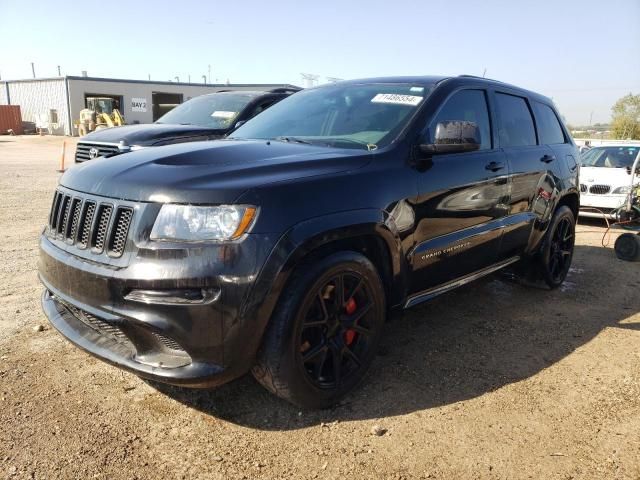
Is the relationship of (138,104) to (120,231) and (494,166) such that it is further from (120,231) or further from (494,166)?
(120,231)

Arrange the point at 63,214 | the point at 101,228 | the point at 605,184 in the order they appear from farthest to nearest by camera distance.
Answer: the point at 605,184 → the point at 63,214 → the point at 101,228

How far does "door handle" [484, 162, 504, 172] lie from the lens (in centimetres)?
380

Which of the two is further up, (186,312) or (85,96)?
(85,96)

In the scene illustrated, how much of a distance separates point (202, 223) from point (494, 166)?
246 centimetres

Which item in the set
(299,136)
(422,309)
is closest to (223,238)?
(299,136)

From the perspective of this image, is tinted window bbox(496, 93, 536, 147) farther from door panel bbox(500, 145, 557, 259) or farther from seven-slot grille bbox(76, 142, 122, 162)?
seven-slot grille bbox(76, 142, 122, 162)

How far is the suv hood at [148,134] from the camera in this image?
22.1 ft

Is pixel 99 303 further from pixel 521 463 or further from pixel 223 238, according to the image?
pixel 521 463

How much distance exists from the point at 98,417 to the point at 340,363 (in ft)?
4.32

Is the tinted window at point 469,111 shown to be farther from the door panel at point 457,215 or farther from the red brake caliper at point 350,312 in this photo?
the red brake caliper at point 350,312

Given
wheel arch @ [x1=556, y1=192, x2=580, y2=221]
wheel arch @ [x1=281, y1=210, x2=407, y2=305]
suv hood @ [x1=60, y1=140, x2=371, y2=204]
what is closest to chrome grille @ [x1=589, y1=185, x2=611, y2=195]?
wheel arch @ [x1=556, y1=192, x2=580, y2=221]

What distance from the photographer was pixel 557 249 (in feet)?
17.0

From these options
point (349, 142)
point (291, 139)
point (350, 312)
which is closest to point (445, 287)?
point (350, 312)

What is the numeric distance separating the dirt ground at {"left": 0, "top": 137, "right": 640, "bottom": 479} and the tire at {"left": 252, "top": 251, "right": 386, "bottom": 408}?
0.60 feet
